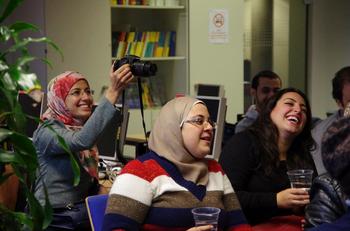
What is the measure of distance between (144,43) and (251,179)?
294cm

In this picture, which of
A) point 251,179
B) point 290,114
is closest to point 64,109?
point 251,179

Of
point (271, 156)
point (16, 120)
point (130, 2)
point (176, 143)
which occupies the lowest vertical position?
point (271, 156)

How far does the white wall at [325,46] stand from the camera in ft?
21.1

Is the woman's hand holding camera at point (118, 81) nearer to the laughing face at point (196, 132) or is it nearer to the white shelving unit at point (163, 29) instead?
the laughing face at point (196, 132)

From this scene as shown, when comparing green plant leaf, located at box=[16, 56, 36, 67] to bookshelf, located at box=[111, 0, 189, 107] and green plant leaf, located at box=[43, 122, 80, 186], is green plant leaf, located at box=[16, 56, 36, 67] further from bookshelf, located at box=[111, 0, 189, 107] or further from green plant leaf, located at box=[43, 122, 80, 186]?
bookshelf, located at box=[111, 0, 189, 107]

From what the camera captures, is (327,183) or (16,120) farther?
(327,183)

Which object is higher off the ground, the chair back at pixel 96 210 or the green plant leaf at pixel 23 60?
the green plant leaf at pixel 23 60

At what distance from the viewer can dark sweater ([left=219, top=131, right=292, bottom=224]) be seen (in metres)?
2.73

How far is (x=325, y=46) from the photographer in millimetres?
6488

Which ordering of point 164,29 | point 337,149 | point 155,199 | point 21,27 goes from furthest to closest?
point 164,29 → point 155,199 → point 337,149 → point 21,27

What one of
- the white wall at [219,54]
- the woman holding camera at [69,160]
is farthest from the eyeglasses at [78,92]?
the white wall at [219,54]

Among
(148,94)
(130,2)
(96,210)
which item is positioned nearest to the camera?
(96,210)

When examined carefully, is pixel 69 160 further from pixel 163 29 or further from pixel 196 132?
pixel 163 29

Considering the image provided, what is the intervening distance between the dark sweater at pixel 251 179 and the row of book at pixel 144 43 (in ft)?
9.02
